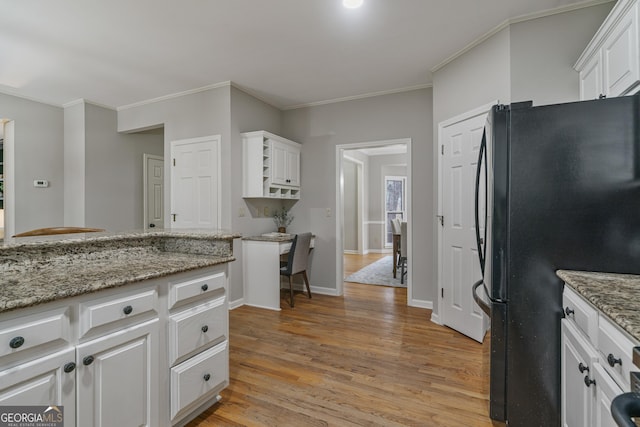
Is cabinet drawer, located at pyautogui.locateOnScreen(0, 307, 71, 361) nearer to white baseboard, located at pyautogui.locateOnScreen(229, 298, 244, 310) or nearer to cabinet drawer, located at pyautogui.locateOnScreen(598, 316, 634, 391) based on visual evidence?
cabinet drawer, located at pyautogui.locateOnScreen(598, 316, 634, 391)

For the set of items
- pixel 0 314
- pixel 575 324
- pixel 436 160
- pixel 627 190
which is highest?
pixel 436 160

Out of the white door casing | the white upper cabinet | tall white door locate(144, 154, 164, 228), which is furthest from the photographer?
tall white door locate(144, 154, 164, 228)

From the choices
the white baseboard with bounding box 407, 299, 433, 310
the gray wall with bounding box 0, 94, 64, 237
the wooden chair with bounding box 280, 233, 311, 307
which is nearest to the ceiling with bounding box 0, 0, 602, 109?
the gray wall with bounding box 0, 94, 64, 237

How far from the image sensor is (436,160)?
3.29 m

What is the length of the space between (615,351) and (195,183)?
13.0 feet

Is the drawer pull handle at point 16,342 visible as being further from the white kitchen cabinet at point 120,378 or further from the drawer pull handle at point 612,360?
the drawer pull handle at point 612,360

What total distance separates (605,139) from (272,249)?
3110mm

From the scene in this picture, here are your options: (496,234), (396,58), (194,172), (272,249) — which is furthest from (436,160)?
(194,172)

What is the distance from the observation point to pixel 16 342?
101cm

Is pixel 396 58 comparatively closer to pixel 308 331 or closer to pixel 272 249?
pixel 272 249

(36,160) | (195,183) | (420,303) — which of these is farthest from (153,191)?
(420,303)

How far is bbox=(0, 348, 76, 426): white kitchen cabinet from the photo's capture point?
101 cm

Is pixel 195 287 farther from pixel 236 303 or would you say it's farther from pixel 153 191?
pixel 153 191

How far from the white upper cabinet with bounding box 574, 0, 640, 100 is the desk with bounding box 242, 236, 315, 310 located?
3.12 m
